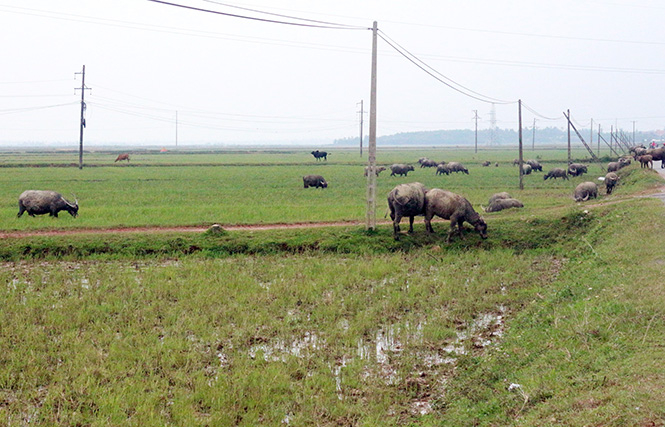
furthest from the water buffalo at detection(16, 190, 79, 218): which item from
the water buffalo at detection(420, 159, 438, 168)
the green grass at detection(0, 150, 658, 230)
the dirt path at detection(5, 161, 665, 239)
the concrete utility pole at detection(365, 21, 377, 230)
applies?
the water buffalo at detection(420, 159, 438, 168)

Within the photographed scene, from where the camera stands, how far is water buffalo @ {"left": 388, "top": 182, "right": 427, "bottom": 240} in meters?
15.2

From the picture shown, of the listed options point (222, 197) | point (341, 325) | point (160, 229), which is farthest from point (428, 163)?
point (341, 325)

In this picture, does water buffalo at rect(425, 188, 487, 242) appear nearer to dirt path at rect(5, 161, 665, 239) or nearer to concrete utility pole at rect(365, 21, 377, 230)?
concrete utility pole at rect(365, 21, 377, 230)

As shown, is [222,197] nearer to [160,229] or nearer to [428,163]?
[160,229]

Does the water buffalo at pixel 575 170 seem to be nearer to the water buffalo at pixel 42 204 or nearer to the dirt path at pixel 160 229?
the dirt path at pixel 160 229

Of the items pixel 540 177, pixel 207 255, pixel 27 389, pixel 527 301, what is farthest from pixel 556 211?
pixel 540 177

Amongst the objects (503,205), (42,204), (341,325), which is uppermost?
(503,205)

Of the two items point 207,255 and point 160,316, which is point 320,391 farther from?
point 207,255

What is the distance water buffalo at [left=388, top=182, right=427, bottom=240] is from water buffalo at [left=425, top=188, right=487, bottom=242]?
23cm

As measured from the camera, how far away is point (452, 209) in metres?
15.2

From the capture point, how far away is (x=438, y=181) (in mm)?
34344

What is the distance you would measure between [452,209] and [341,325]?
22.1ft

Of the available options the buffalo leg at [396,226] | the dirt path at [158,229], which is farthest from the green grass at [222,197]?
the buffalo leg at [396,226]

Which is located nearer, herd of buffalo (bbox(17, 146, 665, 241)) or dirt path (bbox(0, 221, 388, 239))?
herd of buffalo (bbox(17, 146, 665, 241))
